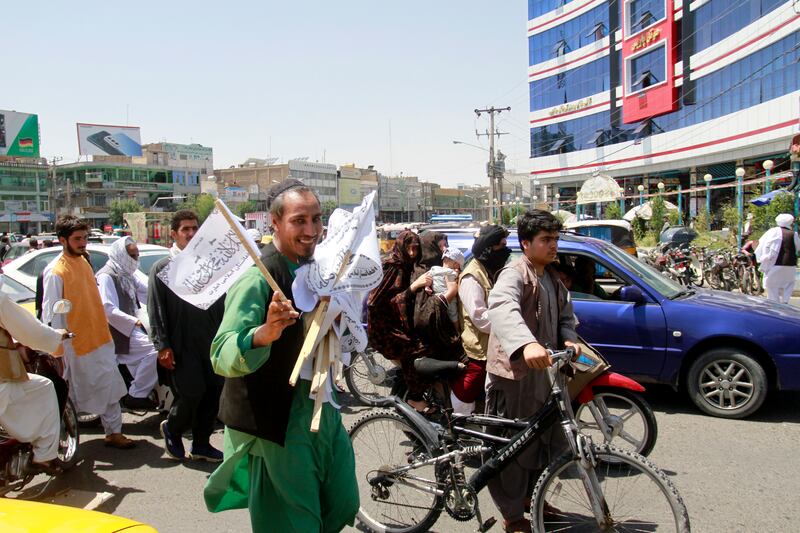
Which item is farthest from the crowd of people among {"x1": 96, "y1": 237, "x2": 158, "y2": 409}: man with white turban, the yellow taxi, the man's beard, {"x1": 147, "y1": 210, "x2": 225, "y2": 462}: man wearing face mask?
the man's beard

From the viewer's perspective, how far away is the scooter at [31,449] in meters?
4.12

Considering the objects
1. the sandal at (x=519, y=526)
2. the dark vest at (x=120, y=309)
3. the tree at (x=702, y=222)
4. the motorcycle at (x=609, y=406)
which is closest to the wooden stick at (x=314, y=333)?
the motorcycle at (x=609, y=406)

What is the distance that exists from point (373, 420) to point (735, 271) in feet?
41.3

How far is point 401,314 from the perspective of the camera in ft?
16.7

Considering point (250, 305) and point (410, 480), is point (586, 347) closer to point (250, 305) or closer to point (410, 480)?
point (410, 480)

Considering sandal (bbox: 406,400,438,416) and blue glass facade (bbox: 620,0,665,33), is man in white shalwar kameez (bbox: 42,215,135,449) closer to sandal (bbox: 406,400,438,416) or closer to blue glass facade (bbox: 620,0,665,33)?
sandal (bbox: 406,400,438,416)

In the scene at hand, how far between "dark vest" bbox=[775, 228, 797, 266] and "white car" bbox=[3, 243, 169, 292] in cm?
921

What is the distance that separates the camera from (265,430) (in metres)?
2.38

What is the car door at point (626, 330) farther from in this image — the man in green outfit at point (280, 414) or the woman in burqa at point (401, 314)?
the man in green outfit at point (280, 414)

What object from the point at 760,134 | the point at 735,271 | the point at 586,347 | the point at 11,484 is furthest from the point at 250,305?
the point at 760,134

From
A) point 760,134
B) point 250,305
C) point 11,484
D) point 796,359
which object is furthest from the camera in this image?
point 760,134

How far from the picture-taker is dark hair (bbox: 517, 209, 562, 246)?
354cm

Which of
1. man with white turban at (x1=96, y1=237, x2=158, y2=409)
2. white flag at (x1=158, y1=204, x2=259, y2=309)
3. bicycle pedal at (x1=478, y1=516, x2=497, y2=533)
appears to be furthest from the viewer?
man with white turban at (x1=96, y1=237, x2=158, y2=409)

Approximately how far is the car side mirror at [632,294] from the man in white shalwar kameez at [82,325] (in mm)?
4504
